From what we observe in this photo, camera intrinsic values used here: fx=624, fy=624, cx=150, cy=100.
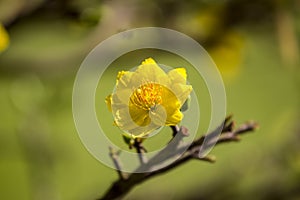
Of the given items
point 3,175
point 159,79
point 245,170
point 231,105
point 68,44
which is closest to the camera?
point 159,79

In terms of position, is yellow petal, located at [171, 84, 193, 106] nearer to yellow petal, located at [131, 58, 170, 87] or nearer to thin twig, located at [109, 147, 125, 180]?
yellow petal, located at [131, 58, 170, 87]

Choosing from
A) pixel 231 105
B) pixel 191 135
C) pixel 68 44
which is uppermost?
pixel 68 44

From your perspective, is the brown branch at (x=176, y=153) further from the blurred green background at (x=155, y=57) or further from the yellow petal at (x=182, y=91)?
the blurred green background at (x=155, y=57)

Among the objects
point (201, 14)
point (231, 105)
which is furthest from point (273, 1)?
point (231, 105)

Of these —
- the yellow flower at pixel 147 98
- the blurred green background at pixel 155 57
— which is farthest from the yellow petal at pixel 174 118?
the blurred green background at pixel 155 57

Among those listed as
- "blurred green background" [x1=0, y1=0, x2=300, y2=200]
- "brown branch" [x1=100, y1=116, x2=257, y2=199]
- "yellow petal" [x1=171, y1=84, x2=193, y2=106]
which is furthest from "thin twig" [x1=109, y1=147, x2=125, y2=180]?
"blurred green background" [x1=0, y1=0, x2=300, y2=200]

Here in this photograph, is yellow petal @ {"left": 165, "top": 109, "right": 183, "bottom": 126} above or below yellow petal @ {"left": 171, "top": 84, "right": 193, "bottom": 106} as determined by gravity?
below

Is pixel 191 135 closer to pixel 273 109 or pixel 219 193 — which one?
pixel 219 193

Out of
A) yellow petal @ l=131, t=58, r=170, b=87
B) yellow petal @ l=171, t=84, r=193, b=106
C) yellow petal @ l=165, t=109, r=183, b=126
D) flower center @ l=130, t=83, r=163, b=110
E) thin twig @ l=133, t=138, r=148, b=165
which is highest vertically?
yellow petal @ l=131, t=58, r=170, b=87
